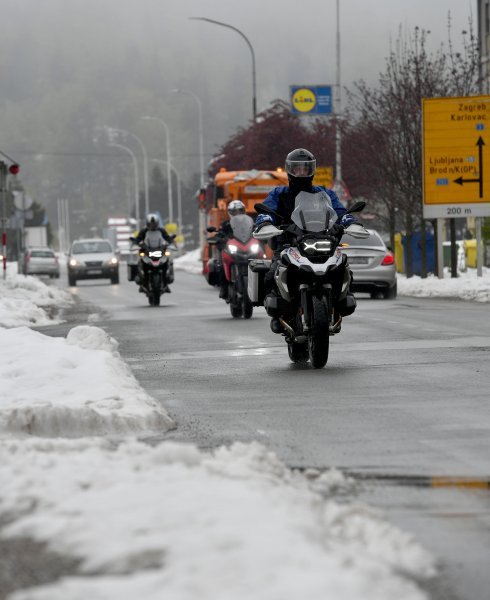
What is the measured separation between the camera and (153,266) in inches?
1141

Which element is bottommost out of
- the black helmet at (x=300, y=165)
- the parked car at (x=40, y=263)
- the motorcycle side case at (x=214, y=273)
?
the parked car at (x=40, y=263)

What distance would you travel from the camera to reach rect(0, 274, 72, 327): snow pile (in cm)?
2238

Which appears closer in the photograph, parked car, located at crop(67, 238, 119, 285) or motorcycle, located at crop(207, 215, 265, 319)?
motorcycle, located at crop(207, 215, 265, 319)

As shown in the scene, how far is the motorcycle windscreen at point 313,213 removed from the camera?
42.7ft

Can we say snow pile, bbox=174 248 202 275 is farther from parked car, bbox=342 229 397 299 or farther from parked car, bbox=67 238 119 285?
parked car, bbox=342 229 397 299

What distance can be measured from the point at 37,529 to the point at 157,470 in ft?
3.34

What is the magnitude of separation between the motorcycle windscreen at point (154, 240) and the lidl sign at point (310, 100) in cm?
2760

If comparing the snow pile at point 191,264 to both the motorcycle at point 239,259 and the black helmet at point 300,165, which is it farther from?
the black helmet at point 300,165

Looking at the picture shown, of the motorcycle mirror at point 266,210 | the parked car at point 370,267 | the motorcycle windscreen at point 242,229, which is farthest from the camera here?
the parked car at point 370,267

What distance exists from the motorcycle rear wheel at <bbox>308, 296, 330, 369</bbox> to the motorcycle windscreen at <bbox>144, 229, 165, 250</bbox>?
16475 millimetres

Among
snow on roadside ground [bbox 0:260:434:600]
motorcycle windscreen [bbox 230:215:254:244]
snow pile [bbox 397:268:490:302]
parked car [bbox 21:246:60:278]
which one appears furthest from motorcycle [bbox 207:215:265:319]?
parked car [bbox 21:246:60:278]

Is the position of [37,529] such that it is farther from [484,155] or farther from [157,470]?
[484,155]

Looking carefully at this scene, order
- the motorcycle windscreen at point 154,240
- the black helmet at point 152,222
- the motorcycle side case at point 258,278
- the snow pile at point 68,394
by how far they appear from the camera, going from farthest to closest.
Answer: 1. the black helmet at point 152,222
2. the motorcycle windscreen at point 154,240
3. the motorcycle side case at point 258,278
4. the snow pile at point 68,394

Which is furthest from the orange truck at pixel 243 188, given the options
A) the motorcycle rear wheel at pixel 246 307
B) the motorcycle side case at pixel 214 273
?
the motorcycle rear wheel at pixel 246 307
